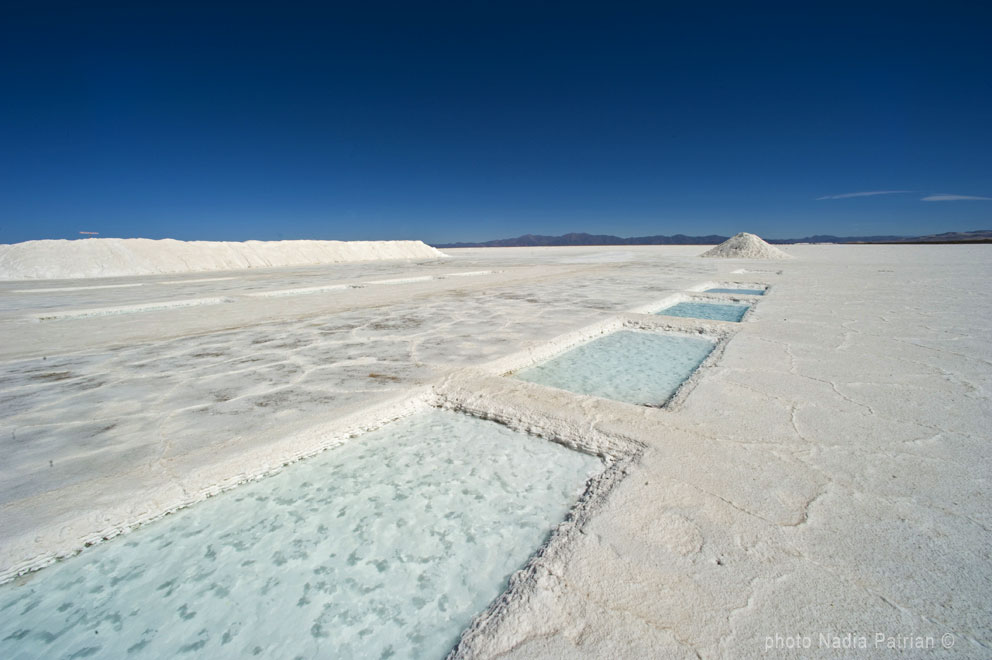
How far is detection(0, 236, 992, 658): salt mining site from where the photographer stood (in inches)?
35.8

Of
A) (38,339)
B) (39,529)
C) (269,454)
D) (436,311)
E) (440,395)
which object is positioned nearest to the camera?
(39,529)

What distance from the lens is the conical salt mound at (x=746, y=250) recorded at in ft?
46.3

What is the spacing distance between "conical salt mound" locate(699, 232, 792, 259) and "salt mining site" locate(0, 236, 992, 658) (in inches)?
497

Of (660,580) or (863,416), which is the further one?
(863,416)

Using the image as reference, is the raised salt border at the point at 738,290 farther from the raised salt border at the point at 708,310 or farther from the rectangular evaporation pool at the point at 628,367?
the rectangular evaporation pool at the point at 628,367

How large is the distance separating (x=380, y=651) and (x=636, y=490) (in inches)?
31.6

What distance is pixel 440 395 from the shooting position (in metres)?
2.18

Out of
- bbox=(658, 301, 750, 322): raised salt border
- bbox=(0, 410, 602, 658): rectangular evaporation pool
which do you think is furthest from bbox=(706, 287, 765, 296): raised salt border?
bbox=(0, 410, 602, 658): rectangular evaporation pool

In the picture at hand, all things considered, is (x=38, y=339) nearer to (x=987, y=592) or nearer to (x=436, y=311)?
(x=436, y=311)

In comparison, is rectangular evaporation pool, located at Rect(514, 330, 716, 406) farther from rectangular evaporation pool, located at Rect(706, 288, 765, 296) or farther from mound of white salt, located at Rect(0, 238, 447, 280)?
mound of white salt, located at Rect(0, 238, 447, 280)

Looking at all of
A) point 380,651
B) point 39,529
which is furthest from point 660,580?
point 39,529

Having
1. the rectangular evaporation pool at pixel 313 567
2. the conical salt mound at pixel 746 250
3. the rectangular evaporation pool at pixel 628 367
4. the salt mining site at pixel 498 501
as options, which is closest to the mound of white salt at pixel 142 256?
the salt mining site at pixel 498 501

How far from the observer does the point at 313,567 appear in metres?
1.15

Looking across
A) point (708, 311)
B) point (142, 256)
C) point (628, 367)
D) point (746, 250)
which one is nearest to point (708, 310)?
point (708, 311)
